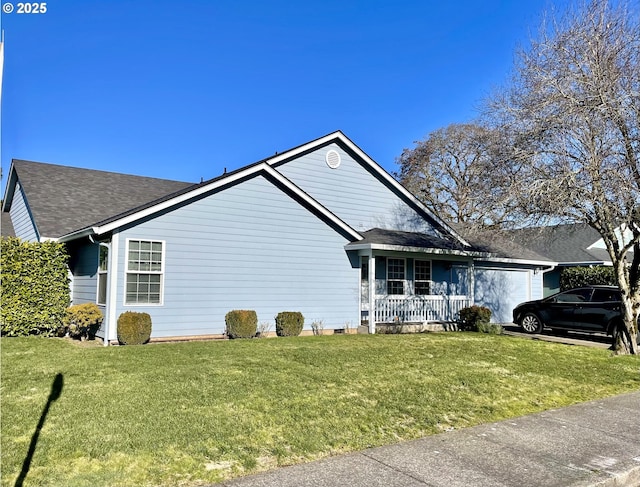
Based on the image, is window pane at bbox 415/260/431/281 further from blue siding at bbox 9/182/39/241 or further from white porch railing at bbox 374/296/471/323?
blue siding at bbox 9/182/39/241

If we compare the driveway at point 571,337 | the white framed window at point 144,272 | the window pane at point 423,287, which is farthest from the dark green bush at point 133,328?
the driveway at point 571,337

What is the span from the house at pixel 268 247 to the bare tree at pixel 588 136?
4947mm

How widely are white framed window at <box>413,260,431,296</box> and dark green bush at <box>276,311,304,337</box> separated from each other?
18.6ft

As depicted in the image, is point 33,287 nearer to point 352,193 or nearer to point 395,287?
point 352,193

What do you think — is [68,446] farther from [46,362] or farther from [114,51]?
[114,51]

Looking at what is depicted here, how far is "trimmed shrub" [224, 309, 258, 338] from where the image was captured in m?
12.8

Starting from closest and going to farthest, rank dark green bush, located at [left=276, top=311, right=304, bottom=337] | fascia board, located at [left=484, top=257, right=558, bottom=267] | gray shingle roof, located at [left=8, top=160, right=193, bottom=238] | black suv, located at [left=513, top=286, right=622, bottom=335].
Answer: dark green bush, located at [left=276, top=311, right=304, bottom=337], black suv, located at [left=513, top=286, right=622, bottom=335], gray shingle roof, located at [left=8, top=160, right=193, bottom=238], fascia board, located at [left=484, top=257, right=558, bottom=267]

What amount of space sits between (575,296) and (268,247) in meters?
9.99

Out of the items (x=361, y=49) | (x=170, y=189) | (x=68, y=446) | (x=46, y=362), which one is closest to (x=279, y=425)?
(x=68, y=446)

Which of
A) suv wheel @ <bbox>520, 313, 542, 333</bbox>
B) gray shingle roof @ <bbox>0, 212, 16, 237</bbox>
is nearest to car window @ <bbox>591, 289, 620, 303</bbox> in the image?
suv wheel @ <bbox>520, 313, 542, 333</bbox>

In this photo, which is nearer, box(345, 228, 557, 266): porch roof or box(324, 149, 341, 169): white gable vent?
box(345, 228, 557, 266): porch roof

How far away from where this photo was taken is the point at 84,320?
11.8 meters

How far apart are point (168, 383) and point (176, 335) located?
17.7ft

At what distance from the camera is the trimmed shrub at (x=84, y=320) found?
38.9 feet
